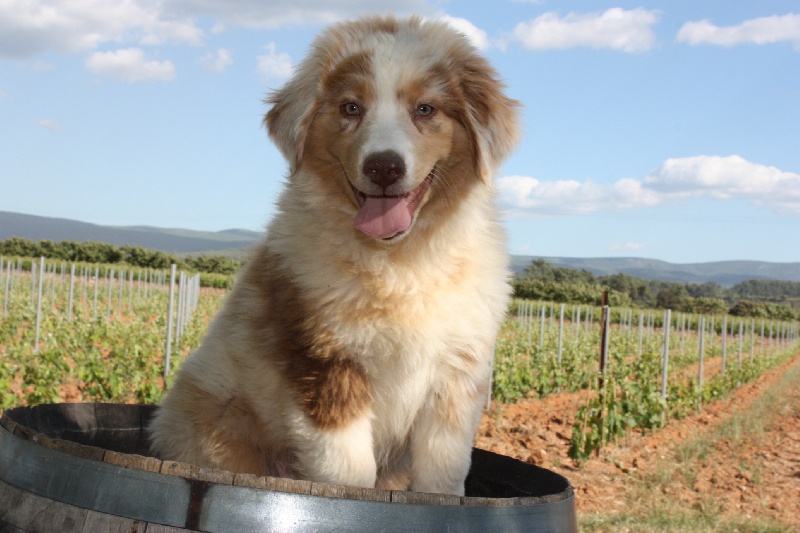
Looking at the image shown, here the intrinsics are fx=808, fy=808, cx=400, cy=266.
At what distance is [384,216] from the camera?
257 cm

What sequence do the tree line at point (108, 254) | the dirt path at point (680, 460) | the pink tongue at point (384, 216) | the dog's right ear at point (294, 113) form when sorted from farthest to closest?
the tree line at point (108, 254)
the dirt path at point (680, 460)
the dog's right ear at point (294, 113)
the pink tongue at point (384, 216)

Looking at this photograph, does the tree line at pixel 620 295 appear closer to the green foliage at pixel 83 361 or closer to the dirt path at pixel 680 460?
the green foliage at pixel 83 361

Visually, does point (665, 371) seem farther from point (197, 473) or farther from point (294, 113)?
point (197, 473)

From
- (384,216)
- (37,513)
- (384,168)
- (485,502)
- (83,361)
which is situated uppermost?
(384,168)

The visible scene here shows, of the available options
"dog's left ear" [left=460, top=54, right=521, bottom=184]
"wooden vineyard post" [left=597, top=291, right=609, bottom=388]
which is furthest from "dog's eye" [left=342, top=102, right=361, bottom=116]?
"wooden vineyard post" [left=597, top=291, right=609, bottom=388]

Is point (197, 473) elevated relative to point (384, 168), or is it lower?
lower

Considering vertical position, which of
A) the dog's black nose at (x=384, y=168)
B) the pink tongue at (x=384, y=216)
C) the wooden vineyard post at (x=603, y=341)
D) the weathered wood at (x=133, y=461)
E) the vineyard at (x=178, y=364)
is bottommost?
the vineyard at (x=178, y=364)

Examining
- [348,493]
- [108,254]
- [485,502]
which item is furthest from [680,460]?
[108,254]

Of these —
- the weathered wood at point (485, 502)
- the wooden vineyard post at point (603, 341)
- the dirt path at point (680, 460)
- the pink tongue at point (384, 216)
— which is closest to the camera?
the weathered wood at point (485, 502)

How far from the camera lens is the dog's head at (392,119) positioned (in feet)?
8.29

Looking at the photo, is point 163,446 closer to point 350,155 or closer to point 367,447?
point 367,447

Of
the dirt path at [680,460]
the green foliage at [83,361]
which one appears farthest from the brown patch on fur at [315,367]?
the green foliage at [83,361]

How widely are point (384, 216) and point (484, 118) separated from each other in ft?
1.67

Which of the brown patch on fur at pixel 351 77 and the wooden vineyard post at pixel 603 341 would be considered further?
the wooden vineyard post at pixel 603 341
